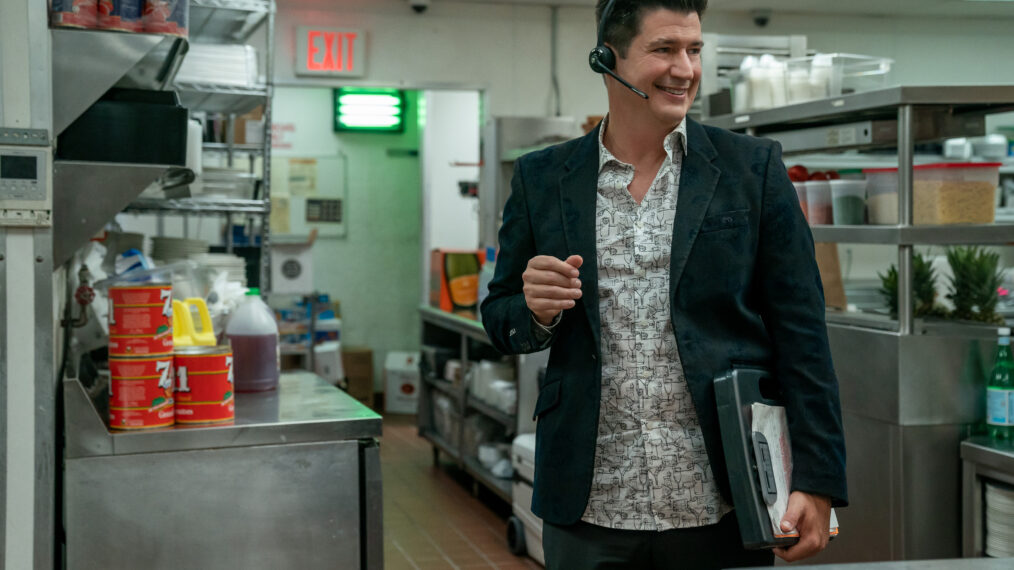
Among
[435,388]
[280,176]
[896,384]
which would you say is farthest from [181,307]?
[280,176]

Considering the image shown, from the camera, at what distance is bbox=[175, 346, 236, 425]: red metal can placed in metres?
2.42

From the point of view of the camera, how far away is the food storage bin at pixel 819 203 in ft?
11.1

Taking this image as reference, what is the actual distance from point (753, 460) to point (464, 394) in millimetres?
4410

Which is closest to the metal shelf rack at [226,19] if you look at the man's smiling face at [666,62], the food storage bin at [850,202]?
the food storage bin at [850,202]

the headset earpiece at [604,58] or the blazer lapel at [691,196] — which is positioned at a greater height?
the headset earpiece at [604,58]

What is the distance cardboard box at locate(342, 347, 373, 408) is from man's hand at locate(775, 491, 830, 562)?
7385 millimetres

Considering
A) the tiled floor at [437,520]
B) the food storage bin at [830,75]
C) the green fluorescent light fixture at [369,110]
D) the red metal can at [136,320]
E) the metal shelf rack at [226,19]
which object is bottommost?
the tiled floor at [437,520]

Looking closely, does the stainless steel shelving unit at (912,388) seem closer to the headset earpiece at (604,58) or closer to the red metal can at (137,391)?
the headset earpiece at (604,58)

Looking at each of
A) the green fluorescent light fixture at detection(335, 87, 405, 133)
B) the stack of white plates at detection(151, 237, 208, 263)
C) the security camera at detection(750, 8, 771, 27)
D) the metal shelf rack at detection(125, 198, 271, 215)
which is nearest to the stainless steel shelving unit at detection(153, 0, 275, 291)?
the metal shelf rack at detection(125, 198, 271, 215)

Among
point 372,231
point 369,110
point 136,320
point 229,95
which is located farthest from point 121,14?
point 372,231

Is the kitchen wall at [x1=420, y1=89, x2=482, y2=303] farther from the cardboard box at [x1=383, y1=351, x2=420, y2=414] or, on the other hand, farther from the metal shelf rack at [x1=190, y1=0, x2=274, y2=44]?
the metal shelf rack at [x1=190, y1=0, x2=274, y2=44]

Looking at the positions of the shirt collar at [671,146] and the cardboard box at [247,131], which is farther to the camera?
the cardboard box at [247,131]

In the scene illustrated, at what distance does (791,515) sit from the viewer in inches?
59.3

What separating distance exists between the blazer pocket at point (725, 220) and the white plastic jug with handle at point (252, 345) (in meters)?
1.74
